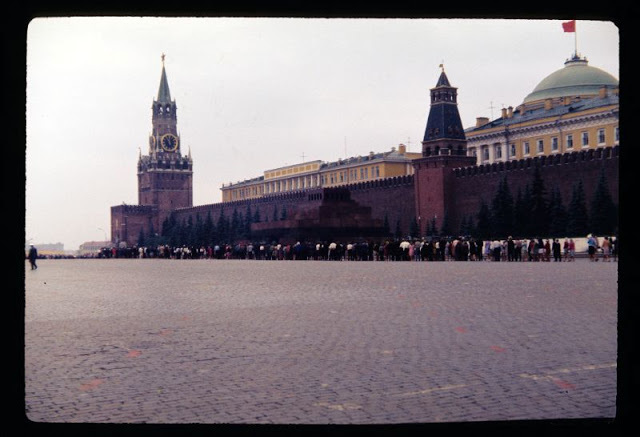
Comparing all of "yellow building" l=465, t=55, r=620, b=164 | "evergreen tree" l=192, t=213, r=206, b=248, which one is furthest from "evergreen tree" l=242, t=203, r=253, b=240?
"yellow building" l=465, t=55, r=620, b=164

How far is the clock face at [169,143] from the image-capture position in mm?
109812

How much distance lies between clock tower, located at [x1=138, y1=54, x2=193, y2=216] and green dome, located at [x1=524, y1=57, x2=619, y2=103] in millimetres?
Answer: 54652

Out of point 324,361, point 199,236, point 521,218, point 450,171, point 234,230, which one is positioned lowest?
point 324,361

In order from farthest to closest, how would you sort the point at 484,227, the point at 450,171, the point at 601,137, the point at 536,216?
the point at 450,171 → the point at 601,137 → the point at 484,227 → the point at 536,216

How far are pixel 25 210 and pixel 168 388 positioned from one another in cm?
214

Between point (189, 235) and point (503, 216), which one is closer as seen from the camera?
point (503, 216)

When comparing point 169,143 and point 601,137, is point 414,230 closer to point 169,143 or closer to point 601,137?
point 601,137

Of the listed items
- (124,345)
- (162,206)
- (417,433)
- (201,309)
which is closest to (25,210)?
(417,433)

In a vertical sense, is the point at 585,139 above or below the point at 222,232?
above

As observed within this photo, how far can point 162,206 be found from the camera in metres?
104

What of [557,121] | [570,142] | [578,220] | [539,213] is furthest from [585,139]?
[578,220]

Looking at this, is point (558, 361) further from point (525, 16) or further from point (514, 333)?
point (525, 16)

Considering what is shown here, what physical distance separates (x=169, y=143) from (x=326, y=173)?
124ft

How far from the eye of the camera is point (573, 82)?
59.9 metres
